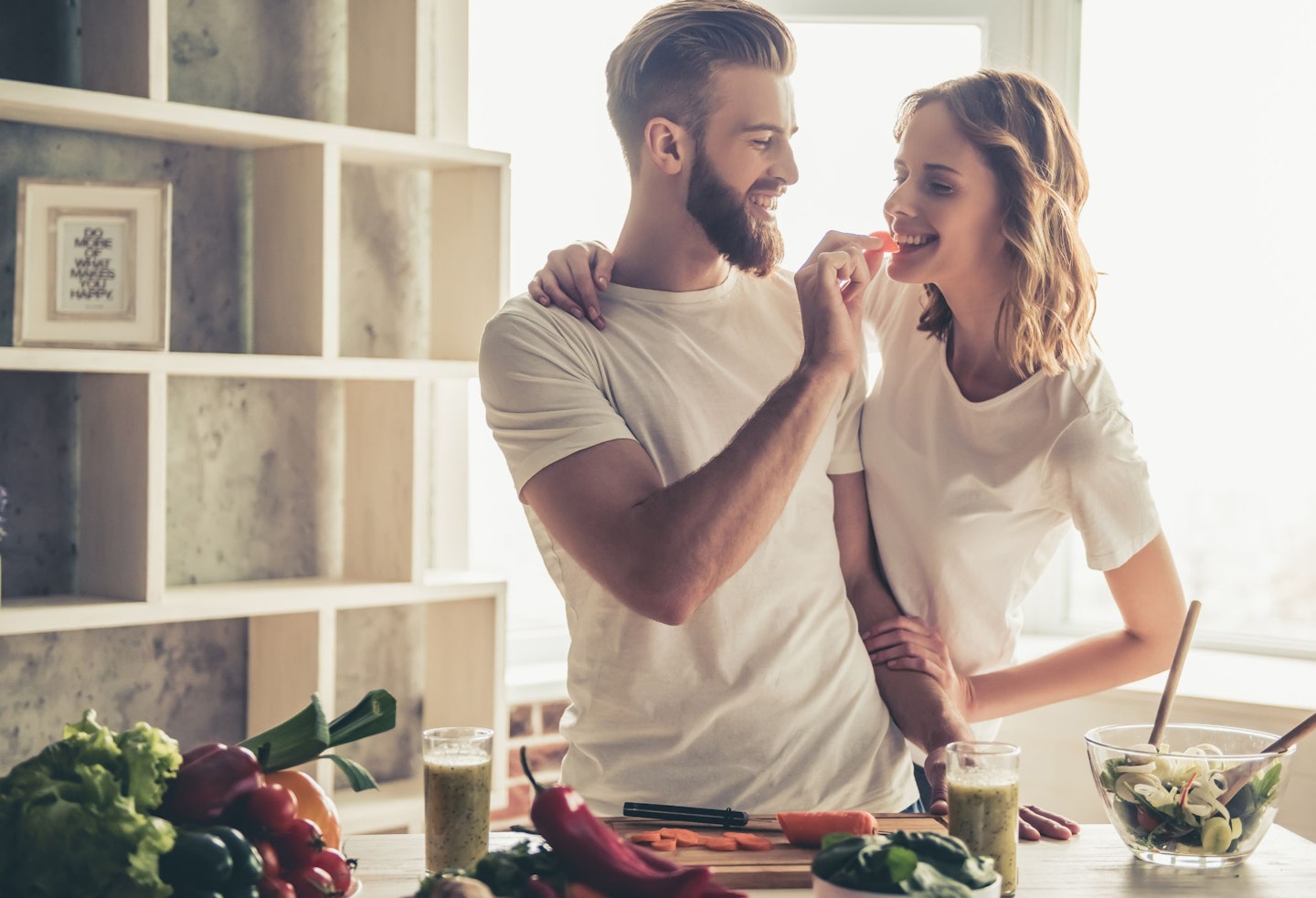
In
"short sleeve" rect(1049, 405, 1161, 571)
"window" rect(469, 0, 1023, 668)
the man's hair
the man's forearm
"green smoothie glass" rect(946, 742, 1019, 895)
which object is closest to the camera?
"green smoothie glass" rect(946, 742, 1019, 895)

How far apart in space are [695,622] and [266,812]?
27.7 inches

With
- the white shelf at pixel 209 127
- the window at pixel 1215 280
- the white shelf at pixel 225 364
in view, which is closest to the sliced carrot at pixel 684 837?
the white shelf at pixel 225 364

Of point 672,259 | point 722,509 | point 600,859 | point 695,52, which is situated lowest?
point 600,859

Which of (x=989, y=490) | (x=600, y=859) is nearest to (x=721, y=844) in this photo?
(x=600, y=859)

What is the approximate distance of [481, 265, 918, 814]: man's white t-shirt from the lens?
1737mm

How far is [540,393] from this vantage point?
5.74ft

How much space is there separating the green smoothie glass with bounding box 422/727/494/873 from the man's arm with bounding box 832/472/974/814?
1.90ft

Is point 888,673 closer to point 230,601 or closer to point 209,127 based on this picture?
point 230,601

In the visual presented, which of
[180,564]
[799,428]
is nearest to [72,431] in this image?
[180,564]

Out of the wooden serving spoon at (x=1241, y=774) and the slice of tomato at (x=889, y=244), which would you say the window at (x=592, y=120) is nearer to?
the slice of tomato at (x=889, y=244)

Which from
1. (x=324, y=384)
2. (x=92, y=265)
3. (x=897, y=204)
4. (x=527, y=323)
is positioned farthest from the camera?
(x=324, y=384)

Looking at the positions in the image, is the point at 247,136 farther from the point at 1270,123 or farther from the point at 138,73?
the point at 1270,123

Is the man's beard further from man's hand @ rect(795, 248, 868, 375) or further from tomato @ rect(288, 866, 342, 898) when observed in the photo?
tomato @ rect(288, 866, 342, 898)

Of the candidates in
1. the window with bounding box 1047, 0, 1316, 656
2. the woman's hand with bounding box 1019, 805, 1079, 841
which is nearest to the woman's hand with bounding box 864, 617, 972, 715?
the woman's hand with bounding box 1019, 805, 1079, 841
